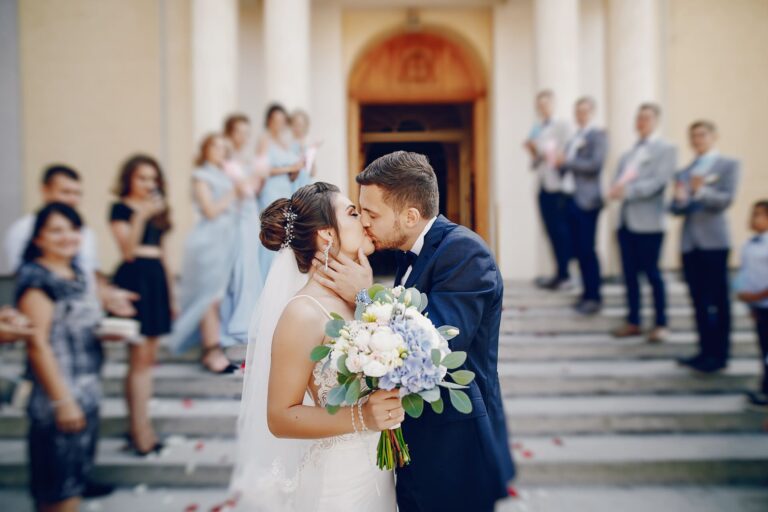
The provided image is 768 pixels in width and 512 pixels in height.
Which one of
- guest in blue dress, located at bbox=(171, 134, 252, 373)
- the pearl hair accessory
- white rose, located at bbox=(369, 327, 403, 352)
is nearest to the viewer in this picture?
white rose, located at bbox=(369, 327, 403, 352)

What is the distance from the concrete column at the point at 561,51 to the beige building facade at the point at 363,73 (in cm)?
2

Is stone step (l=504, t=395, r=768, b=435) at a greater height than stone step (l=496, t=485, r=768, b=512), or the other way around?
stone step (l=504, t=395, r=768, b=435)

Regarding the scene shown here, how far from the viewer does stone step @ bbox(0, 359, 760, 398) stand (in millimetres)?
4758

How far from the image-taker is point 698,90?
24.6 ft

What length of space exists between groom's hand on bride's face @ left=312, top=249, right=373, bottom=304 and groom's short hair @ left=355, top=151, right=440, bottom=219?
0.26 m

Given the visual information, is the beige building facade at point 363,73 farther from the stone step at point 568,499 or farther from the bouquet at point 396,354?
the bouquet at point 396,354

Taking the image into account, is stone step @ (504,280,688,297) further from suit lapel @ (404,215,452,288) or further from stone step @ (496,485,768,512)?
suit lapel @ (404,215,452,288)

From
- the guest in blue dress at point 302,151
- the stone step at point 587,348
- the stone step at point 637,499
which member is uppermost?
the guest in blue dress at point 302,151

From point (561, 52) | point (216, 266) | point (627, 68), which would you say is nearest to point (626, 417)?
point (216, 266)

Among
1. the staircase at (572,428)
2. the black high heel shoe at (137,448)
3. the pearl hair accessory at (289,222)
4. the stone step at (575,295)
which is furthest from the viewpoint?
the stone step at (575,295)

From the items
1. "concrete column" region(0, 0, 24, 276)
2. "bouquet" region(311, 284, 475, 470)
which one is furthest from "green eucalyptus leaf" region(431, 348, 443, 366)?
"concrete column" region(0, 0, 24, 276)

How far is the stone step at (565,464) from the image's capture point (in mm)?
4176

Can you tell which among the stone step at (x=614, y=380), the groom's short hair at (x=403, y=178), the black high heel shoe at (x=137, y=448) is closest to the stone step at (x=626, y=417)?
the stone step at (x=614, y=380)

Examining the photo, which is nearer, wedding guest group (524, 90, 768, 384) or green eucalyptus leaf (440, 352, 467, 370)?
green eucalyptus leaf (440, 352, 467, 370)
